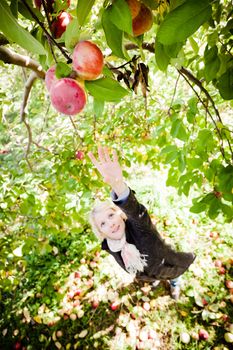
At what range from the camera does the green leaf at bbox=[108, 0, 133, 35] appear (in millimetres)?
493

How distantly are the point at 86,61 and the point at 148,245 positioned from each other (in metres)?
1.75

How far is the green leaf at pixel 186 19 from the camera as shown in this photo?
1.50 feet

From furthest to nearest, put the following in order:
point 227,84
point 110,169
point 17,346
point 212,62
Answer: point 17,346, point 110,169, point 212,62, point 227,84

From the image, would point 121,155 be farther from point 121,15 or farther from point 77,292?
point 121,15

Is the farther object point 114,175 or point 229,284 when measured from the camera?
point 229,284

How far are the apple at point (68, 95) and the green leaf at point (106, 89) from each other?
3 centimetres

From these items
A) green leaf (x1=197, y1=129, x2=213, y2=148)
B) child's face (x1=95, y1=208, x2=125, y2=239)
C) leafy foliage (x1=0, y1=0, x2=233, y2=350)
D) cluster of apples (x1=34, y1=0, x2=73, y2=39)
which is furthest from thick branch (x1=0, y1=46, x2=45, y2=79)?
child's face (x1=95, y1=208, x2=125, y2=239)

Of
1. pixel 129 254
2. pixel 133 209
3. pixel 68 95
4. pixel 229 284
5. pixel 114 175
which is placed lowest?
pixel 229 284

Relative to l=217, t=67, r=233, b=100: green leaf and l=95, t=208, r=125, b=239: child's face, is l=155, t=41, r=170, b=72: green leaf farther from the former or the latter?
l=95, t=208, r=125, b=239: child's face

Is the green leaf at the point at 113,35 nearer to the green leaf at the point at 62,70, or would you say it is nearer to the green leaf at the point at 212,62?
the green leaf at the point at 62,70

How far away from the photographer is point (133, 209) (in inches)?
69.3

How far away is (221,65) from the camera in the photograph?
967 mm

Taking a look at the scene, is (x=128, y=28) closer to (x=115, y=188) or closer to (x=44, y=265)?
(x=115, y=188)

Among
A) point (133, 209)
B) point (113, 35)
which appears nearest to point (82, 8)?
point (113, 35)
